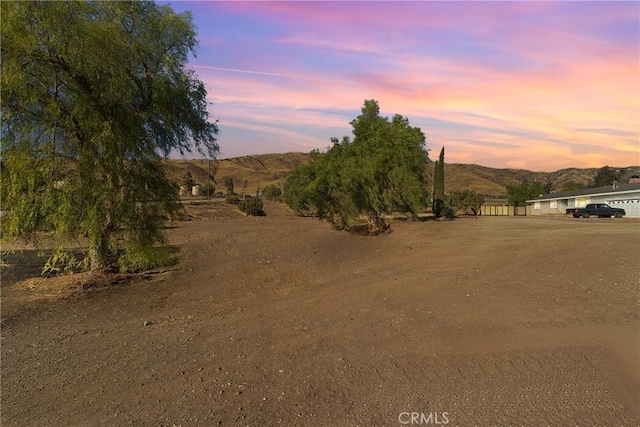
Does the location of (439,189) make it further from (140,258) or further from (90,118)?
(90,118)

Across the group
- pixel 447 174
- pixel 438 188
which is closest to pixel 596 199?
pixel 438 188

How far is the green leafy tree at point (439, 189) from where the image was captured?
3980 cm

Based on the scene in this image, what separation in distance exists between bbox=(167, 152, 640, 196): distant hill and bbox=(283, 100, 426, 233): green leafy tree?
91128mm

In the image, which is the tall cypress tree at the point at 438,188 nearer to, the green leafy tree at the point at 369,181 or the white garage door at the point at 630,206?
the green leafy tree at the point at 369,181

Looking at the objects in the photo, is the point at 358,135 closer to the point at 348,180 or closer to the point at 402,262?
the point at 348,180

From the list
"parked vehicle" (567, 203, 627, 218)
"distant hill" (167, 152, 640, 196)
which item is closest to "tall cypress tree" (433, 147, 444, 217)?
"parked vehicle" (567, 203, 627, 218)

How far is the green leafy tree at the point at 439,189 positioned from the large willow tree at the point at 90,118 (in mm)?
30283

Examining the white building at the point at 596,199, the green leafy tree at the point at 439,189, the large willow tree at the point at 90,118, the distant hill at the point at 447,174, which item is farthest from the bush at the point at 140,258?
the distant hill at the point at 447,174

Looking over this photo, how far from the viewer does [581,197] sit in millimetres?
56375

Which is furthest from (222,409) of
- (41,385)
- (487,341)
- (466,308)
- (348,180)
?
Result: (348,180)

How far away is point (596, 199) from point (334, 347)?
5557 cm

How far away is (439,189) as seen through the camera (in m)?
44.5

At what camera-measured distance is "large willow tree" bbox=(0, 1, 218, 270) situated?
10188 millimetres

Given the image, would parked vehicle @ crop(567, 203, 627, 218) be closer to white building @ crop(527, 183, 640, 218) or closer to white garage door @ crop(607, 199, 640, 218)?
white garage door @ crop(607, 199, 640, 218)
